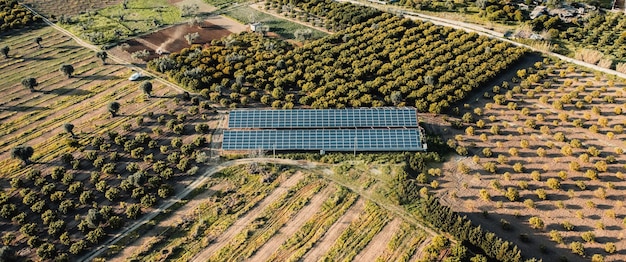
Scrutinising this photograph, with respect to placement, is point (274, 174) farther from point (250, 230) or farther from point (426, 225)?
point (426, 225)

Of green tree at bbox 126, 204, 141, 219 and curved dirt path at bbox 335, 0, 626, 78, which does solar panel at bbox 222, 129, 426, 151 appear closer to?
green tree at bbox 126, 204, 141, 219

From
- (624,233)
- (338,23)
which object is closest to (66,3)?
(338,23)

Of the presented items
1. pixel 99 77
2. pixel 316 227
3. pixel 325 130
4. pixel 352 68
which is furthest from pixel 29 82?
pixel 316 227

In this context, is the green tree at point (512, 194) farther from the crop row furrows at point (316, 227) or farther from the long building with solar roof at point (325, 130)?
the crop row furrows at point (316, 227)

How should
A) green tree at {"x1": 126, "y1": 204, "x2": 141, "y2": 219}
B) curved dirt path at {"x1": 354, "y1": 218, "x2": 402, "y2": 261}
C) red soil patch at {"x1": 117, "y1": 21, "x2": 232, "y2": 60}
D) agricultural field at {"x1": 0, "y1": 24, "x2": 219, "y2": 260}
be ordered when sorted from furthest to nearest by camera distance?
red soil patch at {"x1": 117, "y1": 21, "x2": 232, "y2": 60} < green tree at {"x1": 126, "y1": 204, "x2": 141, "y2": 219} < agricultural field at {"x1": 0, "y1": 24, "x2": 219, "y2": 260} < curved dirt path at {"x1": 354, "y1": 218, "x2": 402, "y2": 261}

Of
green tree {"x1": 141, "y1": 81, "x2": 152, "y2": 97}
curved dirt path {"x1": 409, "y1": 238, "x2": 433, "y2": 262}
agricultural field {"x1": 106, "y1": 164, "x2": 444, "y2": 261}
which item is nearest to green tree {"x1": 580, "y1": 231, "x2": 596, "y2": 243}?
agricultural field {"x1": 106, "y1": 164, "x2": 444, "y2": 261}

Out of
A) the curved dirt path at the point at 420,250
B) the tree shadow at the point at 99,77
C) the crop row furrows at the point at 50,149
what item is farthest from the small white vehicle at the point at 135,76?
the curved dirt path at the point at 420,250
